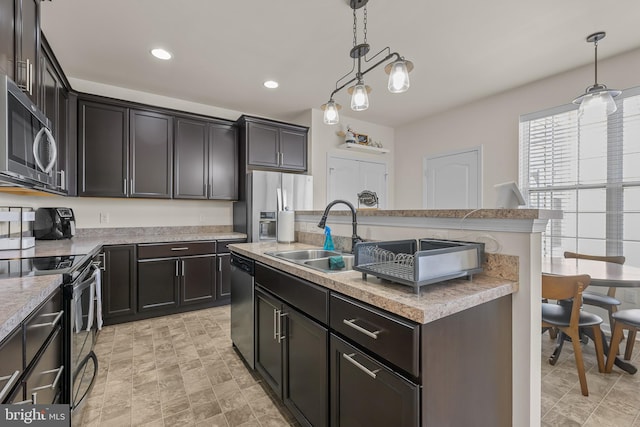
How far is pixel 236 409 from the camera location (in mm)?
1771

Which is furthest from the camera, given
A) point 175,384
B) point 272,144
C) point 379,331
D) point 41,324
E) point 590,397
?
point 272,144

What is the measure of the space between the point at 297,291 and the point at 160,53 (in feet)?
8.89

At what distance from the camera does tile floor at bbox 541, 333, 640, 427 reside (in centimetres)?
169

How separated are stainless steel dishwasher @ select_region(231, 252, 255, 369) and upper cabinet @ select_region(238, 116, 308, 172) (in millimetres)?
1930

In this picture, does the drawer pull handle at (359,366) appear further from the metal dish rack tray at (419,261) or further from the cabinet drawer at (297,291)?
the metal dish rack tray at (419,261)

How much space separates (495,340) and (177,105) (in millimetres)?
4279

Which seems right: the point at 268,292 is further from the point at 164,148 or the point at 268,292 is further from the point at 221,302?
the point at 164,148

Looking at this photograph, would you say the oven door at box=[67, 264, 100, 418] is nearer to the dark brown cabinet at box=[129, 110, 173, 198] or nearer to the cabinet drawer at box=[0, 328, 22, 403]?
the cabinet drawer at box=[0, 328, 22, 403]

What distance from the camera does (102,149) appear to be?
3.18 meters

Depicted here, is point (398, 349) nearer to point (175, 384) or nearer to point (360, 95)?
point (360, 95)

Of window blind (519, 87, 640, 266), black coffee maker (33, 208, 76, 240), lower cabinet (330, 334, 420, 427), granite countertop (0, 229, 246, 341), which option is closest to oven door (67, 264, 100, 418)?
granite countertop (0, 229, 246, 341)

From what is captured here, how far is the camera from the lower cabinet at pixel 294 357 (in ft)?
4.52

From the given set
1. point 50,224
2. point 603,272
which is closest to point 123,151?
point 50,224

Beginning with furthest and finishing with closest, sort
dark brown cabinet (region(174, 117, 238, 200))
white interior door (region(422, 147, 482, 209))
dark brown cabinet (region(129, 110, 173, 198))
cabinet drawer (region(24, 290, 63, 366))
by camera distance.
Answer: white interior door (region(422, 147, 482, 209)), dark brown cabinet (region(174, 117, 238, 200)), dark brown cabinet (region(129, 110, 173, 198)), cabinet drawer (region(24, 290, 63, 366))
